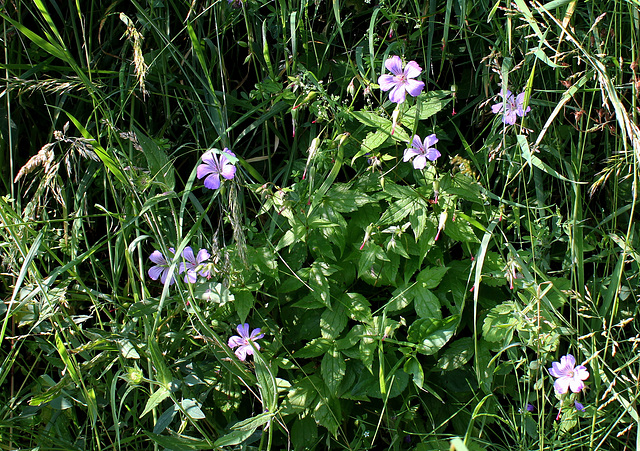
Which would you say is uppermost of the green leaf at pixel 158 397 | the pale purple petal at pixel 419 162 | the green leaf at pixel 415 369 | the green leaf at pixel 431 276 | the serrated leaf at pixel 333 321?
the pale purple petal at pixel 419 162

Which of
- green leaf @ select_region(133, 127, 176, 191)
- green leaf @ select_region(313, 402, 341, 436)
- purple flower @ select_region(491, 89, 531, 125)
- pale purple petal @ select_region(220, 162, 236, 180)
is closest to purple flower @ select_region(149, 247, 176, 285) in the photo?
green leaf @ select_region(133, 127, 176, 191)

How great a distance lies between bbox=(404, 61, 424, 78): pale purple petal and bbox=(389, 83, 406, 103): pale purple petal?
0.04m

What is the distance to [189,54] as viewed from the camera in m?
2.02

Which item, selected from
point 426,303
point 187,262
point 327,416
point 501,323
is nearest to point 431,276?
point 426,303

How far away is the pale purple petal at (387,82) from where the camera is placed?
155 cm

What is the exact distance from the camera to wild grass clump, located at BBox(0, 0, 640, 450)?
146cm

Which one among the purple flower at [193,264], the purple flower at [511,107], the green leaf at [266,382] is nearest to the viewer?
the green leaf at [266,382]

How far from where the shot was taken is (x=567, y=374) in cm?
146

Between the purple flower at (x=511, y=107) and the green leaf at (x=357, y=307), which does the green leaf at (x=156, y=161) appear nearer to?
the green leaf at (x=357, y=307)

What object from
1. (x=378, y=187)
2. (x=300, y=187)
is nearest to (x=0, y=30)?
(x=300, y=187)

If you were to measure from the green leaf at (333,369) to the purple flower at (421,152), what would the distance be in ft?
1.91

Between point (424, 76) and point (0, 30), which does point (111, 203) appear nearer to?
point (0, 30)

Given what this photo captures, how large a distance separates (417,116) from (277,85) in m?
0.51

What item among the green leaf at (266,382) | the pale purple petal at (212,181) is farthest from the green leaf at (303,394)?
the pale purple petal at (212,181)
